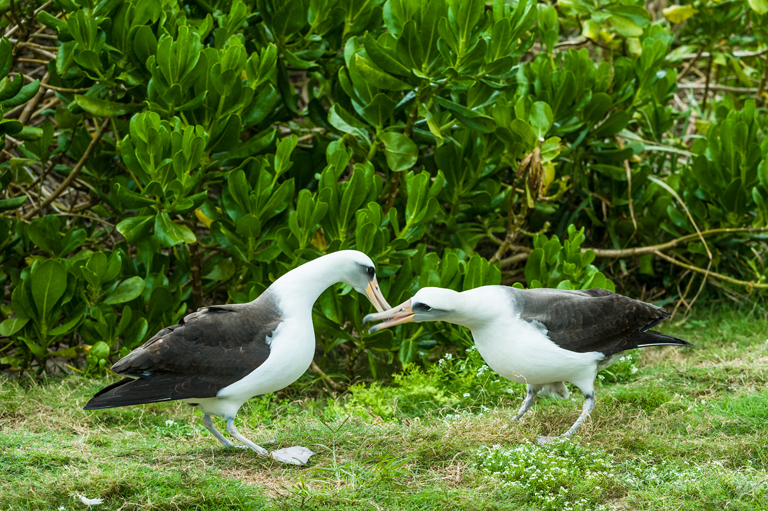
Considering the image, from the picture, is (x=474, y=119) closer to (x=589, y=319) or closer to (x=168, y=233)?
(x=589, y=319)

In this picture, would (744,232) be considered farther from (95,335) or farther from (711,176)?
(95,335)

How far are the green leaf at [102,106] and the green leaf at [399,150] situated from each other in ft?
5.82

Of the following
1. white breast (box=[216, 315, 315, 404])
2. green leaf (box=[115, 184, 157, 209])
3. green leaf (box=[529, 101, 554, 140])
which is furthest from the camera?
green leaf (box=[529, 101, 554, 140])

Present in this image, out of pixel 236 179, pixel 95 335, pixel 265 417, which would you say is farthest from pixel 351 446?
pixel 95 335

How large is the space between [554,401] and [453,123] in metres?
2.16

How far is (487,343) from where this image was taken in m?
4.12

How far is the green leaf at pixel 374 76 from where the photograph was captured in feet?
17.0

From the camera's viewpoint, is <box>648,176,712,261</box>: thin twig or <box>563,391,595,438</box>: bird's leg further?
<box>648,176,712,261</box>: thin twig

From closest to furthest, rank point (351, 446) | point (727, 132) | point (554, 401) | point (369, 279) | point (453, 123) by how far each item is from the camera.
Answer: point (351, 446)
point (369, 279)
point (554, 401)
point (453, 123)
point (727, 132)

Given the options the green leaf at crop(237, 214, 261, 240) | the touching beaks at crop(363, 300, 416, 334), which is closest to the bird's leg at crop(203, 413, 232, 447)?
the touching beaks at crop(363, 300, 416, 334)

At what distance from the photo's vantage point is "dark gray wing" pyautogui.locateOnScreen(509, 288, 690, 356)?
4.16 meters

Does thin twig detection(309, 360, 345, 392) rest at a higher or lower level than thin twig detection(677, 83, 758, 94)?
lower

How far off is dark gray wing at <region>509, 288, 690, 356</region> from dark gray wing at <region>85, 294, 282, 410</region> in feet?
4.65

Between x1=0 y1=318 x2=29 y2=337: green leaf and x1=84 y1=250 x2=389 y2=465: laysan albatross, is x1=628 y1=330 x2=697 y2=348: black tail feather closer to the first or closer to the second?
x1=84 y1=250 x2=389 y2=465: laysan albatross
